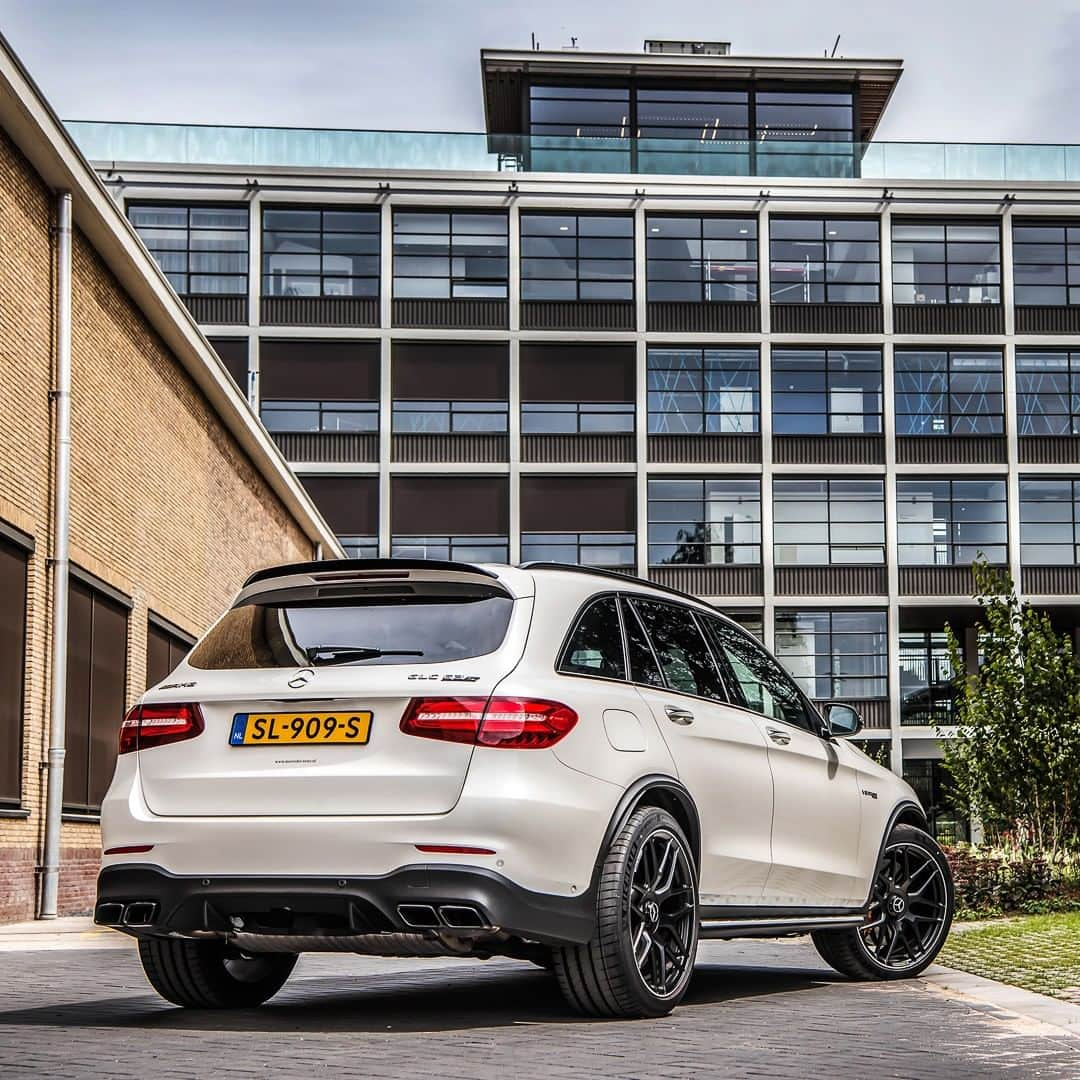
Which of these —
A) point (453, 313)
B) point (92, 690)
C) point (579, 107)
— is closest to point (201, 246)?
point (453, 313)

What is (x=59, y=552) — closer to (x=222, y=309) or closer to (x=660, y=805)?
(x=660, y=805)

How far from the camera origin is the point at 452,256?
5278cm

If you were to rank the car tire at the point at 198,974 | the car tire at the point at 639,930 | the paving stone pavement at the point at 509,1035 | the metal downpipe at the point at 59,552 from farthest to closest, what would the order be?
the metal downpipe at the point at 59,552, the car tire at the point at 198,974, the car tire at the point at 639,930, the paving stone pavement at the point at 509,1035

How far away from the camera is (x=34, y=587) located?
17406 mm

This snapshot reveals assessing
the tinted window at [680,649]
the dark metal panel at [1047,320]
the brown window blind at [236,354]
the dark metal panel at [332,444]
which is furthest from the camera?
the dark metal panel at [1047,320]

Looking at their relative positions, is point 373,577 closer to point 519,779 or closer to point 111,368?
point 519,779

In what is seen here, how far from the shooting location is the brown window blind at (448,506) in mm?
51688

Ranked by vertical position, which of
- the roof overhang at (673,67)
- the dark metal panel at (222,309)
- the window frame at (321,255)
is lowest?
the dark metal panel at (222,309)

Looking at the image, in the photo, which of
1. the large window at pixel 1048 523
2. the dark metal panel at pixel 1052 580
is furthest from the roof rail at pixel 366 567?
the large window at pixel 1048 523

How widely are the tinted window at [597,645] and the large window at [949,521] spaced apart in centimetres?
4636

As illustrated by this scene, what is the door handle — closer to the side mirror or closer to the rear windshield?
the rear windshield

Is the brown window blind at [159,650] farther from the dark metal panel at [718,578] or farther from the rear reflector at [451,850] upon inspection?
the dark metal panel at [718,578]

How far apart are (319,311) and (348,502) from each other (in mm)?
5504

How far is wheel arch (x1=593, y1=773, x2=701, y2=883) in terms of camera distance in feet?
22.5
